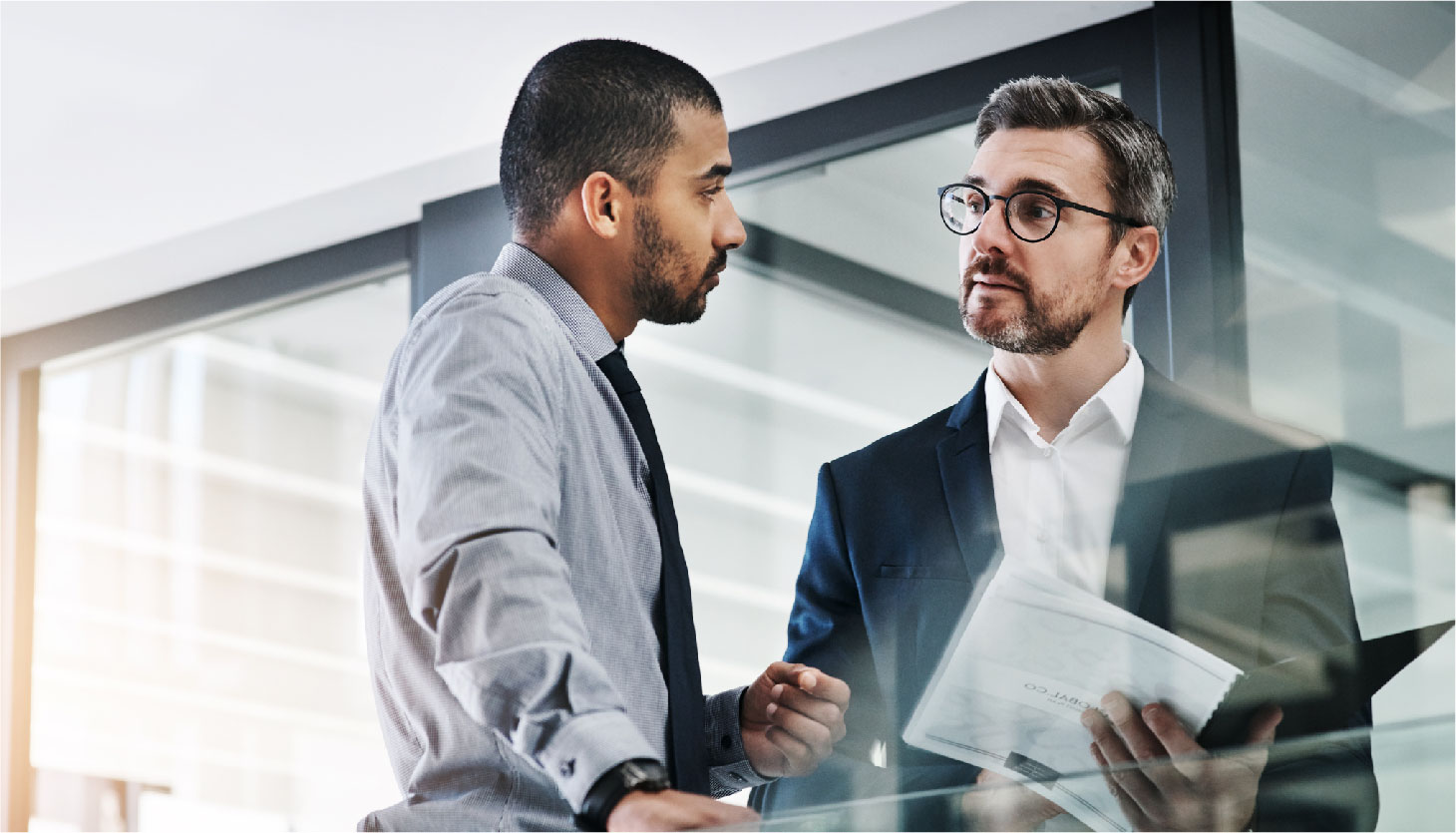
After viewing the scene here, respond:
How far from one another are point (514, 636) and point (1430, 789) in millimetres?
638

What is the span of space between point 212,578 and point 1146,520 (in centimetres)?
224

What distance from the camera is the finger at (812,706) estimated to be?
4.58 ft

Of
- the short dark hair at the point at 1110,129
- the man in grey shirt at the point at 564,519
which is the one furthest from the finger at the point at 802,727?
the short dark hair at the point at 1110,129

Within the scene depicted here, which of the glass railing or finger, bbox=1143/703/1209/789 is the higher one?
finger, bbox=1143/703/1209/789

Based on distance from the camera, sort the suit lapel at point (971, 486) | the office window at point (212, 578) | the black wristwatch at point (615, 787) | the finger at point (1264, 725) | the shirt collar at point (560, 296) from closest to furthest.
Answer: the black wristwatch at point (615, 787) < the finger at point (1264, 725) < the shirt collar at point (560, 296) < the suit lapel at point (971, 486) < the office window at point (212, 578)

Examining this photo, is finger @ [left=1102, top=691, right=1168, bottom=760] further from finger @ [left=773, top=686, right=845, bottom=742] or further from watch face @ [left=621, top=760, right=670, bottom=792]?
watch face @ [left=621, top=760, right=670, bottom=792]

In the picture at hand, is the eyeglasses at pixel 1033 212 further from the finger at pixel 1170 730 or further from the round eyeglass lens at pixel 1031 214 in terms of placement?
the finger at pixel 1170 730

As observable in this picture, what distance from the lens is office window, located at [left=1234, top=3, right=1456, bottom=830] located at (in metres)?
1.88

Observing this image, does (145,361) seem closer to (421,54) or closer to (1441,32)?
(421,54)

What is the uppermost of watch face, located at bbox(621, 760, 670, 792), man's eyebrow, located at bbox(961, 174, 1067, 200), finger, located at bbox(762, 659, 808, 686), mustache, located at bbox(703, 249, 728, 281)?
man's eyebrow, located at bbox(961, 174, 1067, 200)

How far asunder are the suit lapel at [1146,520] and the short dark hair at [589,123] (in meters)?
0.62

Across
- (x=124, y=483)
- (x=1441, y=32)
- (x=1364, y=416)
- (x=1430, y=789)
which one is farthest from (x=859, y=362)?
(x=124, y=483)

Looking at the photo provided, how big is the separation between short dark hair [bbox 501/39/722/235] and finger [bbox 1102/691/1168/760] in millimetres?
609

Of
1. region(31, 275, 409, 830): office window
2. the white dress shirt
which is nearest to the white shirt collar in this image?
the white dress shirt
